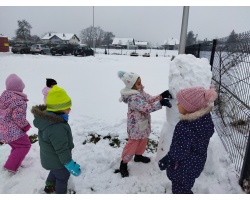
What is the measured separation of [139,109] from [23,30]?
107 ft

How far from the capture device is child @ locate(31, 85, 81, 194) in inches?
86.7

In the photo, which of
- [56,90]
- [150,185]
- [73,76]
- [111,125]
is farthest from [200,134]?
[73,76]

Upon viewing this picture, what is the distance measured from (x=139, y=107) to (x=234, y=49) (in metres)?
2.20

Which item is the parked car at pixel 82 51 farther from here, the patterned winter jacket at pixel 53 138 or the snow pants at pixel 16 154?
the patterned winter jacket at pixel 53 138

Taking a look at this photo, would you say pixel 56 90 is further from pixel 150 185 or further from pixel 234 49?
pixel 234 49

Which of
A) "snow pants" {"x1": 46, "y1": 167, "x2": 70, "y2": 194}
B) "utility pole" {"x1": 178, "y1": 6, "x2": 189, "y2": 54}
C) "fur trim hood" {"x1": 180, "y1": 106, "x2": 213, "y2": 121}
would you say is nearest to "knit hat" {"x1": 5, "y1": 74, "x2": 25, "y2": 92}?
"snow pants" {"x1": 46, "y1": 167, "x2": 70, "y2": 194}

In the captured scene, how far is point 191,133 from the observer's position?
2.02 meters

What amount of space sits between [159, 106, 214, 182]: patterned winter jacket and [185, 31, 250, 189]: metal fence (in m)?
0.86

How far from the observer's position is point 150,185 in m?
2.90

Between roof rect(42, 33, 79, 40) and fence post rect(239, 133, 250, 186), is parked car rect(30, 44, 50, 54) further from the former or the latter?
roof rect(42, 33, 79, 40)

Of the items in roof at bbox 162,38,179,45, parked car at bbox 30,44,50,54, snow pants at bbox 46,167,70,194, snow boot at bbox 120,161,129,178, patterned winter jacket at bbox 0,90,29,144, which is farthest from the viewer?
roof at bbox 162,38,179,45

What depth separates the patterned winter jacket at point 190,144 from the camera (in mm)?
2016

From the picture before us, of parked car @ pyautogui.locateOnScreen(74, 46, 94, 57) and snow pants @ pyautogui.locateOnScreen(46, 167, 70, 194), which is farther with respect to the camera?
parked car @ pyautogui.locateOnScreen(74, 46, 94, 57)

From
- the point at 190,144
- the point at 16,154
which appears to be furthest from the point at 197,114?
the point at 16,154
